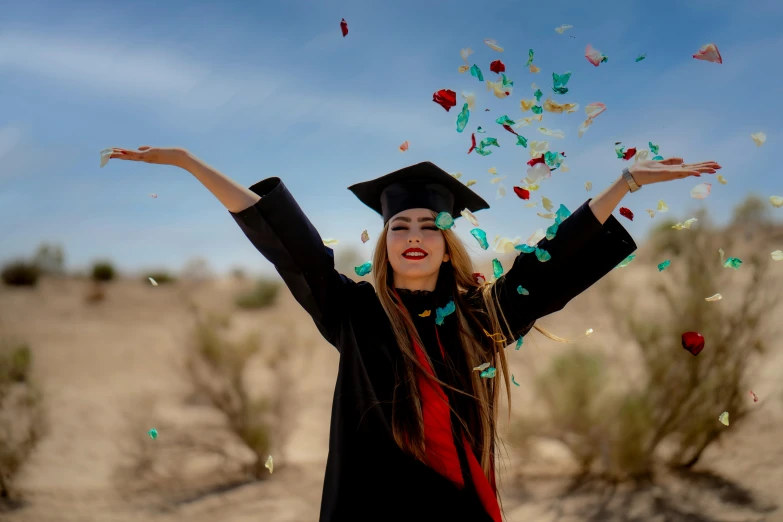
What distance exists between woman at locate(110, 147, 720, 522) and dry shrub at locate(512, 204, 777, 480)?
4.79 m

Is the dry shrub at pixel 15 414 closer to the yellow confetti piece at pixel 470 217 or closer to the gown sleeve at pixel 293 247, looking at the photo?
the gown sleeve at pixel 293 247

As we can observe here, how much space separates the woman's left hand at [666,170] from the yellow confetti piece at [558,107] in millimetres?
419

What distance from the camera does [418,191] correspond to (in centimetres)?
323

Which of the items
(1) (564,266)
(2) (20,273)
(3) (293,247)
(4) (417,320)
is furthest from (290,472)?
(2) (20,273)

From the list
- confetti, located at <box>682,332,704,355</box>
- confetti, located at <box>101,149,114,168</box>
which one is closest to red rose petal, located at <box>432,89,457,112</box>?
confetti, located at <box>101,149,114,168</box>

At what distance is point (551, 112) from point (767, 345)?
217 inches

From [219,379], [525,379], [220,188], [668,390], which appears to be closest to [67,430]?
[219,379]

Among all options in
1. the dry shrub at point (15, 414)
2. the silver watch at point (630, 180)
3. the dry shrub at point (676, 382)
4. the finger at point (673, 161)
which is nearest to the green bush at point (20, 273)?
the dry shrub at point (15, 414)

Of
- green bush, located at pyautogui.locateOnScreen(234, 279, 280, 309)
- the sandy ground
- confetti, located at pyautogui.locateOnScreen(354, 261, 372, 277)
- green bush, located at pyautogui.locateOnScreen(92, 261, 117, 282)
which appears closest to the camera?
confetti, located at pyautogui.locateOnScreen(354, 261, 372, 277)

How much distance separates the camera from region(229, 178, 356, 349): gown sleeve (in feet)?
9.16

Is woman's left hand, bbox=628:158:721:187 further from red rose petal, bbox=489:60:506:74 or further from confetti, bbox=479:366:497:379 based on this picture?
confetti, bbox=479:366:497:379

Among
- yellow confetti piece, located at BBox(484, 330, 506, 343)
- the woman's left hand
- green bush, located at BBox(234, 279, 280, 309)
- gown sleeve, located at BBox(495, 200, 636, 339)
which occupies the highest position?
green bush, located at BBox(234, 279, 280, 309)

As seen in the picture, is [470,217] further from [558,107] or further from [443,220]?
[558,107]

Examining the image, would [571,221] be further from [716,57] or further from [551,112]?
[716,57]
